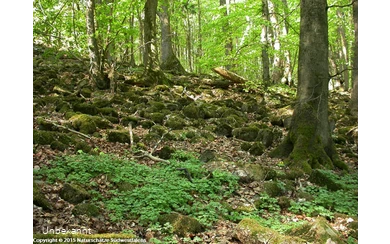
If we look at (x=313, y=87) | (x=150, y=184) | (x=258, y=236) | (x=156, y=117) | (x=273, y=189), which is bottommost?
(x=258, y=236)

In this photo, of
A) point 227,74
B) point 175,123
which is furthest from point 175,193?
point 227,74

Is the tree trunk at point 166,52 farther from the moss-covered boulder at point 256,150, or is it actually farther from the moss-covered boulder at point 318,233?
the moss-covered boulder at point 318,233

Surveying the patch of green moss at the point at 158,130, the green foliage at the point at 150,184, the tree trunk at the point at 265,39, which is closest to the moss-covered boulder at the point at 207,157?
the green foliage at the point at 150,184

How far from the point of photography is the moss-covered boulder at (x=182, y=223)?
391 centimetres

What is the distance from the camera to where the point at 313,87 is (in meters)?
7.14

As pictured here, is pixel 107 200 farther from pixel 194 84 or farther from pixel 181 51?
pixel 181 51

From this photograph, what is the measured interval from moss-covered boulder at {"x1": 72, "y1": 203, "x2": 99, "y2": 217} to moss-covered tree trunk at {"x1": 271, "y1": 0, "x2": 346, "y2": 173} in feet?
14.9

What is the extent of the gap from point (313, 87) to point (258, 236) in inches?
180

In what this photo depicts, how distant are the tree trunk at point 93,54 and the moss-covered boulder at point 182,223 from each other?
A: 7.42m

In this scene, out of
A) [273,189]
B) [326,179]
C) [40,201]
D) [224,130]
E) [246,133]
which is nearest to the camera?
[40,201]

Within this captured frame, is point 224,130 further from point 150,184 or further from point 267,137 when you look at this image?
point 150,184

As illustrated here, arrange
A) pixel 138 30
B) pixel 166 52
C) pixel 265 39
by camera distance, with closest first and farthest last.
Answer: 1. pixel 138 30
2. pixel 265 39
3. pixel 166 52

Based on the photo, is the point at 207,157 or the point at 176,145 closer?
the point at 207,157
